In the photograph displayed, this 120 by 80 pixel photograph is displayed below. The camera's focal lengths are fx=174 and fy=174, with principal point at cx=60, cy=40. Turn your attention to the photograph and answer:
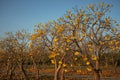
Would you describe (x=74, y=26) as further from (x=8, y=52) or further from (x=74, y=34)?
(x=8, y=52)

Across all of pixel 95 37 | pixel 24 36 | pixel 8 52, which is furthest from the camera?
pixel 24 36

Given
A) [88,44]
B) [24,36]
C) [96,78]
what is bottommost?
[96,78]

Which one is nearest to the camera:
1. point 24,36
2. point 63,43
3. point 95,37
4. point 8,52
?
point 63,43

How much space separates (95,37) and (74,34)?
1.97 m

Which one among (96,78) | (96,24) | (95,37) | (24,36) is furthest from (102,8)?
(24,36)

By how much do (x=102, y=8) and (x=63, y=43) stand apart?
4.77 meters

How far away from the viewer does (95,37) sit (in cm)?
1369

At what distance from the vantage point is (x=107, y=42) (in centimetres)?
1301

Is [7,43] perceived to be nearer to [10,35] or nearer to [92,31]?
[10,35]

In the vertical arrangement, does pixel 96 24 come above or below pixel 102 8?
below

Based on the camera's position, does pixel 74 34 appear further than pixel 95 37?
No

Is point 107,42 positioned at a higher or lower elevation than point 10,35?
lower

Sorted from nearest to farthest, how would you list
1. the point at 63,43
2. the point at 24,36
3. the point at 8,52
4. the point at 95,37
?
the point at 63,43 < the point at 95,37 < the point at 8,52 < the point at 24,36

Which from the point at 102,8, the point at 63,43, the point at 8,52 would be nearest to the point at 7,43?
the point at 8,52
